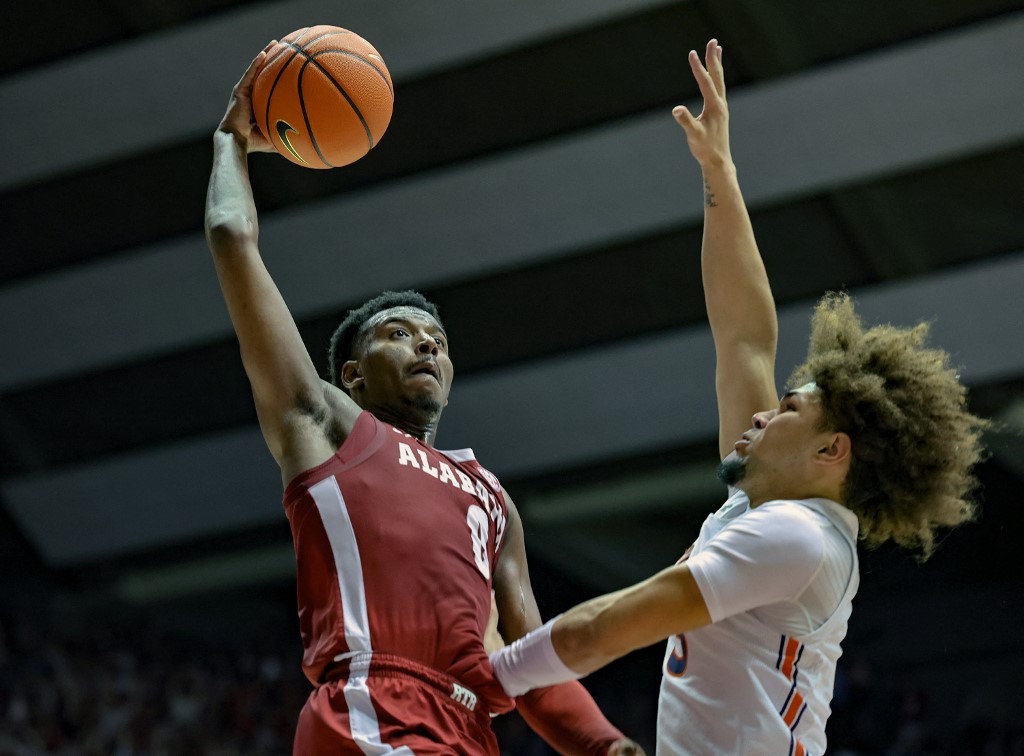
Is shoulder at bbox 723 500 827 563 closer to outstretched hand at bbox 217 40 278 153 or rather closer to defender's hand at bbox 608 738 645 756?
defender's hand at bbox 608 738 645 756

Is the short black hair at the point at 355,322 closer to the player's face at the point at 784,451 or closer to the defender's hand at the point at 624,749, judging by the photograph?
the player's face at the point at 784,451

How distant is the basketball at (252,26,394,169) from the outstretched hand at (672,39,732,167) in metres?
0.88

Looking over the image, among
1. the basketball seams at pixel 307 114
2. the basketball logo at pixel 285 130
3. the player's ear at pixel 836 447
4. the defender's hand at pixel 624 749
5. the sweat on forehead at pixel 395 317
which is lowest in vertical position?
the defender's hand at pixel 624 749

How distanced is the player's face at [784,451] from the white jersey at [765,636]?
0.26 ft

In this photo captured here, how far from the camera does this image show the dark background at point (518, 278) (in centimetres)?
943

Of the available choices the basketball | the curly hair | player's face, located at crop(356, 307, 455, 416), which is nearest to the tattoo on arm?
the curly hair

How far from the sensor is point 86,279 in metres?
11.2

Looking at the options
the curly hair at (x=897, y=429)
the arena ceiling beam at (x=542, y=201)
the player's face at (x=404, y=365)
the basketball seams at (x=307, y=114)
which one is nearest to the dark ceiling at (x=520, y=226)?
the arena ceiling beam at (x=542, y=201)

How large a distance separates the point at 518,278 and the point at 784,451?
7854mm

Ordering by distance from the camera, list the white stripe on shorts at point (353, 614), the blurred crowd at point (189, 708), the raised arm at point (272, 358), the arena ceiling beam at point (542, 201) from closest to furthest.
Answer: the white stripe on shorts at point (353, 614) < the raised arm at point (272, 358) < the arena ceiling beam at point (542, 201) < the blurred crowd at point (189, 708)

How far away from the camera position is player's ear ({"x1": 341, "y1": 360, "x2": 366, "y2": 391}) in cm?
347

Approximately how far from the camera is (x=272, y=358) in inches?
113

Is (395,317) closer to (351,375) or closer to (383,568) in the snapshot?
(351,375)

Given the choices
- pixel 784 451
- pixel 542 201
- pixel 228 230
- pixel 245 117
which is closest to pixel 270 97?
pixel 245 117
